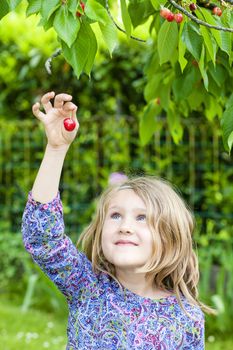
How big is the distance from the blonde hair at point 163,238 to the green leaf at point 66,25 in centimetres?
69

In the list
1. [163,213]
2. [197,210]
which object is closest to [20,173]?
[197,210]

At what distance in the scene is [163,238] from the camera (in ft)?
7.26

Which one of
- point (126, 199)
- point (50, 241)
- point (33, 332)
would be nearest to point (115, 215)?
point (126, 199)

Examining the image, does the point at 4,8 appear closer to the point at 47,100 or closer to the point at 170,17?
the point at 47,100

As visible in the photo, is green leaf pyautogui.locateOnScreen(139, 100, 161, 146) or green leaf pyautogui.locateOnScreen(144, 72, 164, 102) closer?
green leaf pyautogui.locateOnScreen(144, 72, 164, 102)

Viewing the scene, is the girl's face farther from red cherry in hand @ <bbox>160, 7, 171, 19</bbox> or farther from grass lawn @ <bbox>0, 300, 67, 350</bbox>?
grass lawn @ <bbox>0, 300, 67, 350</bbox>

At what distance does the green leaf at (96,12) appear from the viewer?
1.64 m

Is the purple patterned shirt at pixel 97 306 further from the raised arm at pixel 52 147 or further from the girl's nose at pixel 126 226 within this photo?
the girl's nose at pixel 126 226

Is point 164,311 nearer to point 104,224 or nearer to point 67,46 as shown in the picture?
point 104,224

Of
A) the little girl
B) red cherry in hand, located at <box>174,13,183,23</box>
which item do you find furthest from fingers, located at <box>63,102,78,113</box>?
red cherry in hand, located at <box>174,13,183,23</box>

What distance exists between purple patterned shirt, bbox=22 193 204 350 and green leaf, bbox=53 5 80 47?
52cm

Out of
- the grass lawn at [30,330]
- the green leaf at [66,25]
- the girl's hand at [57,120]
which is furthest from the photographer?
the grass lawn at [30,330]

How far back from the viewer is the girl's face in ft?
6.92

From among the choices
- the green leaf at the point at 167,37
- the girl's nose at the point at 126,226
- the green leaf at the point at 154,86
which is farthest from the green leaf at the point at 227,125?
the green leaf at the point at 154,86
